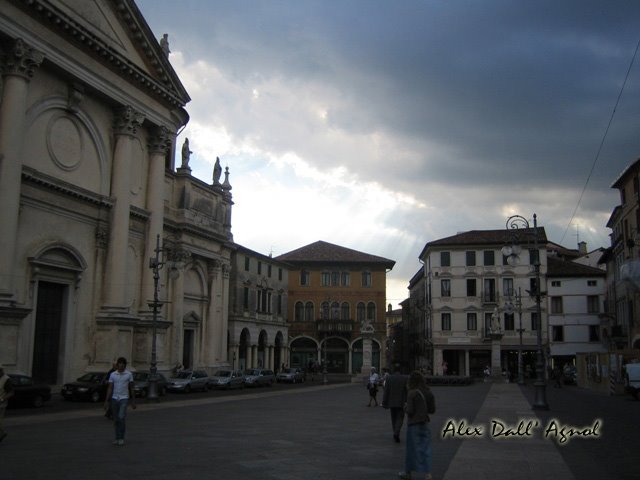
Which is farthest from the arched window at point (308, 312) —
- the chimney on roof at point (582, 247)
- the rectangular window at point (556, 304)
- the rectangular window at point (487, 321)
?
the chimney on roof at point (582, 247)

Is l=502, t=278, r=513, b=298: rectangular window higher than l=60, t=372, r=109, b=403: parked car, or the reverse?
l=502, t=278, r=513, b=298: rectangular window

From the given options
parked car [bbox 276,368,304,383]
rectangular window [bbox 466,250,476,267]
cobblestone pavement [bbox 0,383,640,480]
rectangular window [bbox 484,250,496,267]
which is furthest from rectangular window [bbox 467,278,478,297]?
cobblestone pavement [bbox 0,383,640,480]

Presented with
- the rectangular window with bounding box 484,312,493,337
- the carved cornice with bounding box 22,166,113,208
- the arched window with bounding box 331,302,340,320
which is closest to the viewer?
the carved cornice with bounding box 22,166,113,208

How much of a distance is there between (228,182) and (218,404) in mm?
Answer: 24483

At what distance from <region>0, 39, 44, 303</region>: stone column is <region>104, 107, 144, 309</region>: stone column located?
5753mm

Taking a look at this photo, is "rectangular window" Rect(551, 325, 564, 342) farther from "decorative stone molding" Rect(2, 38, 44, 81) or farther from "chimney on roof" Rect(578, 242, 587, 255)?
"decorative stone molding" Rect(2, 38, 44, 81)

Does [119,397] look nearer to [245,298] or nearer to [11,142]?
[11,142]

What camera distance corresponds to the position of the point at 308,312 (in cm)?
7688

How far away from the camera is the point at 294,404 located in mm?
27375

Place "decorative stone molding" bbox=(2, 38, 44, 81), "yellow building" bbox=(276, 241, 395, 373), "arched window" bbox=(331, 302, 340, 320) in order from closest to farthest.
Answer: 1. "decorative stone molding" bbox=(2, 38, 44, 81)
2. "yellow building" bbox=(276, 241, 395, 373)
3. "arched window" bbox=(331, 302, 340, 320)

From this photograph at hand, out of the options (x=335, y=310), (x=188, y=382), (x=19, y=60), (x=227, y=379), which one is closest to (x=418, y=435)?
(x=19, y=60)

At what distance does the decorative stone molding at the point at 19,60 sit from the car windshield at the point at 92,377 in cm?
1181

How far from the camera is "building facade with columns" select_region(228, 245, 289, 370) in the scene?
58.1 meters

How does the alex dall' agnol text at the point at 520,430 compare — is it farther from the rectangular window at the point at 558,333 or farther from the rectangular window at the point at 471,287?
the rectangular window at the point at 558,333
